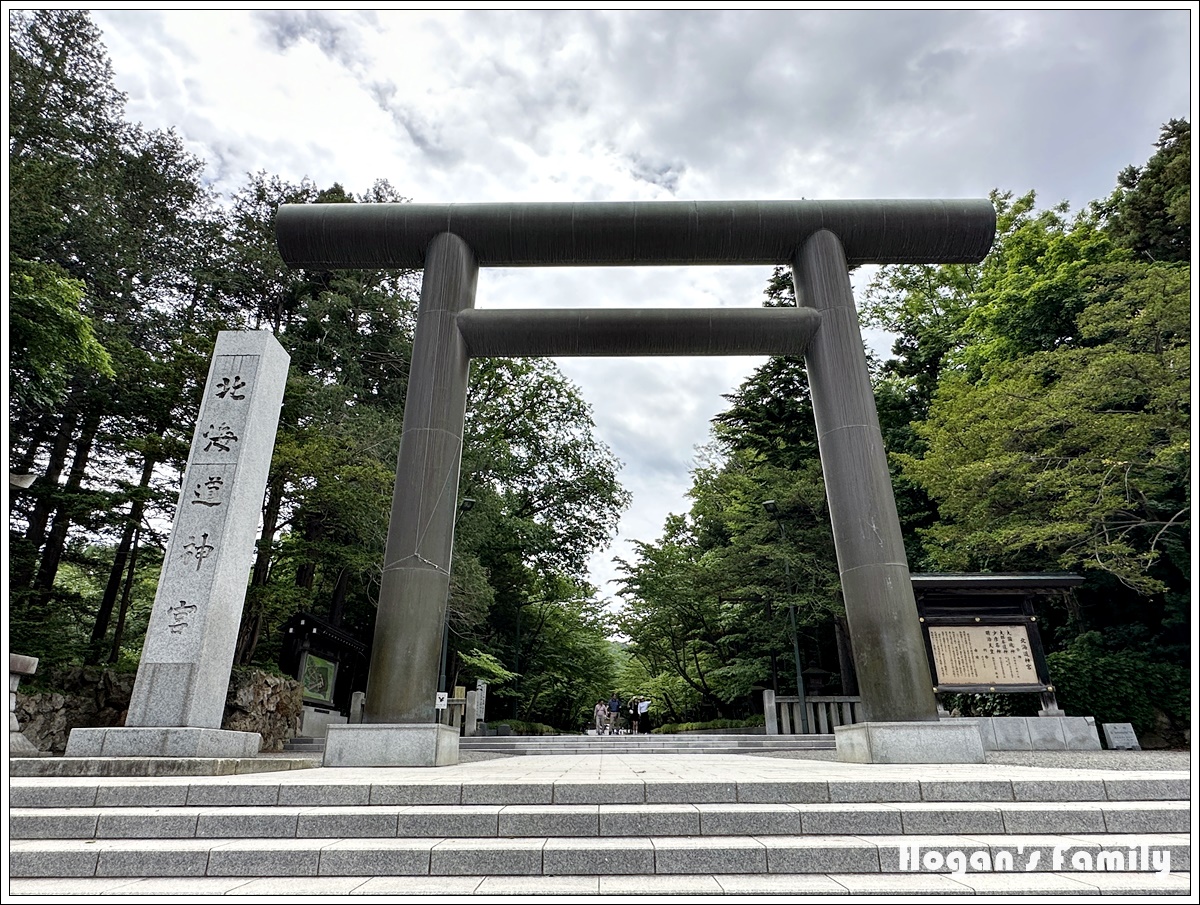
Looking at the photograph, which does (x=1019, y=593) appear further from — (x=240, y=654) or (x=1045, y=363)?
(x=240, y=654)

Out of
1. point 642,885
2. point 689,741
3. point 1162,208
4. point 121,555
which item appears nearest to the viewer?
point 642,885

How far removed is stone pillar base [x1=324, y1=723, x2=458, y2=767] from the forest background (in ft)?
27.7

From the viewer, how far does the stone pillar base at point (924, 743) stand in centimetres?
631

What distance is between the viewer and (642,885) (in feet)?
10.0

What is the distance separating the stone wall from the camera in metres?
12.2

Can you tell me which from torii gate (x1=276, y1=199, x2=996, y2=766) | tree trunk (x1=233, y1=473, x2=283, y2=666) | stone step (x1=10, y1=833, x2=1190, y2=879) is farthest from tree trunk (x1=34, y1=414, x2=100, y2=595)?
stone step (x1=10, y1=833, x2=1190, y2=879)

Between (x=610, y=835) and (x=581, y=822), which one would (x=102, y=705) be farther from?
(x=610, y=835)

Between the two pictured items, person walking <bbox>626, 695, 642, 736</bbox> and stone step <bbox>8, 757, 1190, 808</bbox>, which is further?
person walking <bbox>626, 695, 642, 736</bbox>

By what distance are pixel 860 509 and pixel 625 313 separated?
4156mm

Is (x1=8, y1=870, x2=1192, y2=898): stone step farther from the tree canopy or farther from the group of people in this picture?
the group of people

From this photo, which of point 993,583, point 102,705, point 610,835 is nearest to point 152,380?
point 102,705

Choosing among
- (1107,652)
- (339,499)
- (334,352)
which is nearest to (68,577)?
(334,352)

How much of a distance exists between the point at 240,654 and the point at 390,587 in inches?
421

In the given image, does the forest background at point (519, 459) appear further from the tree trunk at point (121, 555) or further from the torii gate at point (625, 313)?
the torii gate at point (625, 313)
